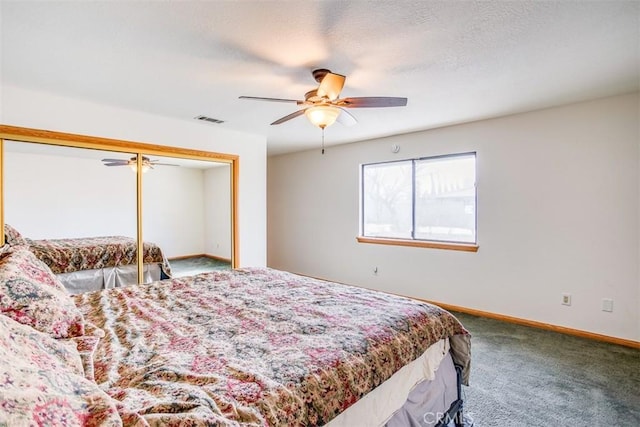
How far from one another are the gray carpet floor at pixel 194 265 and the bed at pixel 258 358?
4.54ft

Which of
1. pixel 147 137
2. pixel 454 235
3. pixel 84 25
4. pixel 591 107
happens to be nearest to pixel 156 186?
pixel 147 137

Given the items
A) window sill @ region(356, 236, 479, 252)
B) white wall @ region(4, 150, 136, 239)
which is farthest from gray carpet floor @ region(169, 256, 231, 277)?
window sill @ region(356, 236, 479, 252)

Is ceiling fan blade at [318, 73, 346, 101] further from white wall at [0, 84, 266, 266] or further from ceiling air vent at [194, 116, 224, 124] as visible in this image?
white wall at [0, 84, 266, 266]

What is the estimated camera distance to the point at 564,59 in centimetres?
226

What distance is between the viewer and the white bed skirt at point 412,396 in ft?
4.39

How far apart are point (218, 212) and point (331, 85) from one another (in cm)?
255

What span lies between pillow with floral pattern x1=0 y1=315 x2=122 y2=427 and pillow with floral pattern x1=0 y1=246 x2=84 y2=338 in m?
0.27

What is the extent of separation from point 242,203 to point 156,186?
105cm

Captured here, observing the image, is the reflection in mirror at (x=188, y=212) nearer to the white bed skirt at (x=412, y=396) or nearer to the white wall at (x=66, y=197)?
the white wall at (x=66, y=197)

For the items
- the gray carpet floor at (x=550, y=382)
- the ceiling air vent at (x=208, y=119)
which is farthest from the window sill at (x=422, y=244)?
the ceiling air vent at (x=208, y=119)

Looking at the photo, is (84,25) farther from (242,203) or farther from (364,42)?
(242,203)

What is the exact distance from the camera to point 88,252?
3059mm

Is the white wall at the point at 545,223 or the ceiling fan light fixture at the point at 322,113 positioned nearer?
the ceiling fan light fixture at the point at 322,113

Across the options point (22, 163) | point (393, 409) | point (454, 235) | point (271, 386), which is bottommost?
point (393, 409)
